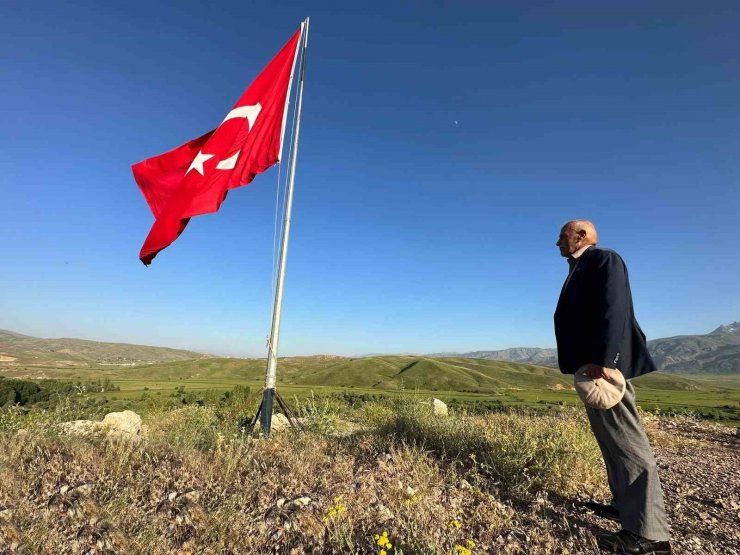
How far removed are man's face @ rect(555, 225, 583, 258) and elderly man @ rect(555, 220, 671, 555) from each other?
0.18m

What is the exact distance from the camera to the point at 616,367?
10.6ft

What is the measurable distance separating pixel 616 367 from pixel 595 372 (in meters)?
0.18

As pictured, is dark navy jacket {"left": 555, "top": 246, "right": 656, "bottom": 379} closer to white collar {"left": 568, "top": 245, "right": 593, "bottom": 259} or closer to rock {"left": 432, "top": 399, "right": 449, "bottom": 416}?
white collar {"left": 568, "top": 245, "right": 593, "bottom": 259}

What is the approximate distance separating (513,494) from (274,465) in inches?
103

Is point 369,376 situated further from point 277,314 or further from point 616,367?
point 616,367

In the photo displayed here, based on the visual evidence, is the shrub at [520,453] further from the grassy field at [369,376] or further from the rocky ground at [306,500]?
the grassy field at [369,376]

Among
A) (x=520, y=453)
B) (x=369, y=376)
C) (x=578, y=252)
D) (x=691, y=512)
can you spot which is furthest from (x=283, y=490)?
(x=369, y=376)

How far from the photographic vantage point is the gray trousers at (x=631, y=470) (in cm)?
304

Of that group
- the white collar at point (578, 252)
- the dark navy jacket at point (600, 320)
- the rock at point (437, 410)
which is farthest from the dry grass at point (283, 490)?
the white collar at point (578, 252)

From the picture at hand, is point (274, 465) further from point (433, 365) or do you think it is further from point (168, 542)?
point (433, 365)

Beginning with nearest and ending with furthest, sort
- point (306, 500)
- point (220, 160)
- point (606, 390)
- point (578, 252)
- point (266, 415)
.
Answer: point (606, 390)
point (306, 500)
point (578, 252)
point (266, 415)
point (220, 160)

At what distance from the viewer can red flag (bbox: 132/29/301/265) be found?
626cm

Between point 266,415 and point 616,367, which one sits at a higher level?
point 616,367

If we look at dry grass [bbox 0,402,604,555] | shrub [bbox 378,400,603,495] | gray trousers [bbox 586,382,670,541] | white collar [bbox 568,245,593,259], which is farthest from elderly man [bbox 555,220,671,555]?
dry grass [bbox 0,402,604,555]
